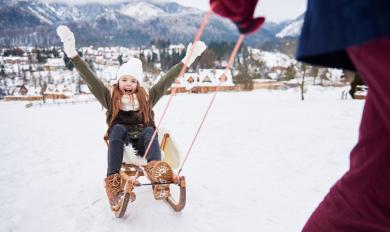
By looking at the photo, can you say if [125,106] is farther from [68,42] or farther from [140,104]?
[68,42]

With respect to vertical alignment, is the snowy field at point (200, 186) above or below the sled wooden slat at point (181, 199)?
below

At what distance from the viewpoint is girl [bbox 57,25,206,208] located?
3217 mm

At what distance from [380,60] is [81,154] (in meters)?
6.08

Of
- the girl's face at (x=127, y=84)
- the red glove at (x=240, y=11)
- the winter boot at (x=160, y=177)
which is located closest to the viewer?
the red glove at (x=240, y=11)

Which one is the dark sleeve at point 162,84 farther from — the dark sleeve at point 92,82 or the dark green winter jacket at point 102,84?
the dark sleeve at point 92,82

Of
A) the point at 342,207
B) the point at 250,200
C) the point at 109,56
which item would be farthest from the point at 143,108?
the point at 109,56

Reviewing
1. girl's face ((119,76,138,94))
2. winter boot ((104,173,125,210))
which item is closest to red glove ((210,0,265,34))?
winter boot ((104,173,125,210))

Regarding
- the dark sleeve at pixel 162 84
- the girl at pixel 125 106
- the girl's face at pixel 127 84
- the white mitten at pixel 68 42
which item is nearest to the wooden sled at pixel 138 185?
the girl at pixel 125 106

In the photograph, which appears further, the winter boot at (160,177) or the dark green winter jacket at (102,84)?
the dark green winter jacket at (102,84)

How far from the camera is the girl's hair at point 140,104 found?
11.6 feet

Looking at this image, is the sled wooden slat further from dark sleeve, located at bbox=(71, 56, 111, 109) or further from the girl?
dark sleeve, located at bbox=(71, 56, 111, 109)

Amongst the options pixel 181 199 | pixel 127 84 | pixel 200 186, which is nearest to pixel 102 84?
pixel 127 84

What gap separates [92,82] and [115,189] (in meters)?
1.09

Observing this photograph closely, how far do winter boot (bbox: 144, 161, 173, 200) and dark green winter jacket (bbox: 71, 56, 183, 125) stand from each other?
910 mm
